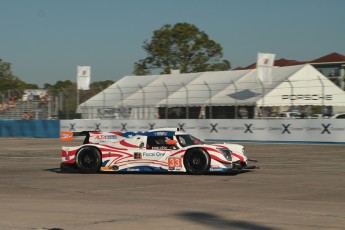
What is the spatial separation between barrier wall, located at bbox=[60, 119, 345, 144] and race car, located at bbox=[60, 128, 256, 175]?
13.3 meters

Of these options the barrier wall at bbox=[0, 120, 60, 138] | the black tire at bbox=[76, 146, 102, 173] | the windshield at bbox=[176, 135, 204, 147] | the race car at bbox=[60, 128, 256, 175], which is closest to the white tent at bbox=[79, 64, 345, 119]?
the barrier wall at bbox=[0, 120, 60, 138]

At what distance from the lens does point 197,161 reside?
15.2 meters

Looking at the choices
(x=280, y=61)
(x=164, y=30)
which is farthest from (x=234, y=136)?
(x=280, y=61)

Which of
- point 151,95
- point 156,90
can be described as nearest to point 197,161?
point 151,95

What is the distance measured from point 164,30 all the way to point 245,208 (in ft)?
233

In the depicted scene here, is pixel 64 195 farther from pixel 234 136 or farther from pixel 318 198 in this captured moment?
pixel 234 136

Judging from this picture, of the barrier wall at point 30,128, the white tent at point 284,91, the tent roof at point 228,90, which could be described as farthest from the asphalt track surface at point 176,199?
the barrier wall at point 30,128

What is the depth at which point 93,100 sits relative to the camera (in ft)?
146

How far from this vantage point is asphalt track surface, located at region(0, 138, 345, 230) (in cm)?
845

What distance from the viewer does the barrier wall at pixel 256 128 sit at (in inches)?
1113

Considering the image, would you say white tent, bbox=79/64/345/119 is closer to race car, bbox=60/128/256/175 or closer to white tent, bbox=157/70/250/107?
Answer: white tent, bbox=157/70/250/107

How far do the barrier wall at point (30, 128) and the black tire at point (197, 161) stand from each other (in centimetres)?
2446

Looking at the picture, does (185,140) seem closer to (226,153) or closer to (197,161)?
(197,161)

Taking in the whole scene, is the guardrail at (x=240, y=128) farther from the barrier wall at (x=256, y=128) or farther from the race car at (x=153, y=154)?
the race car at (x=153, y=154)
